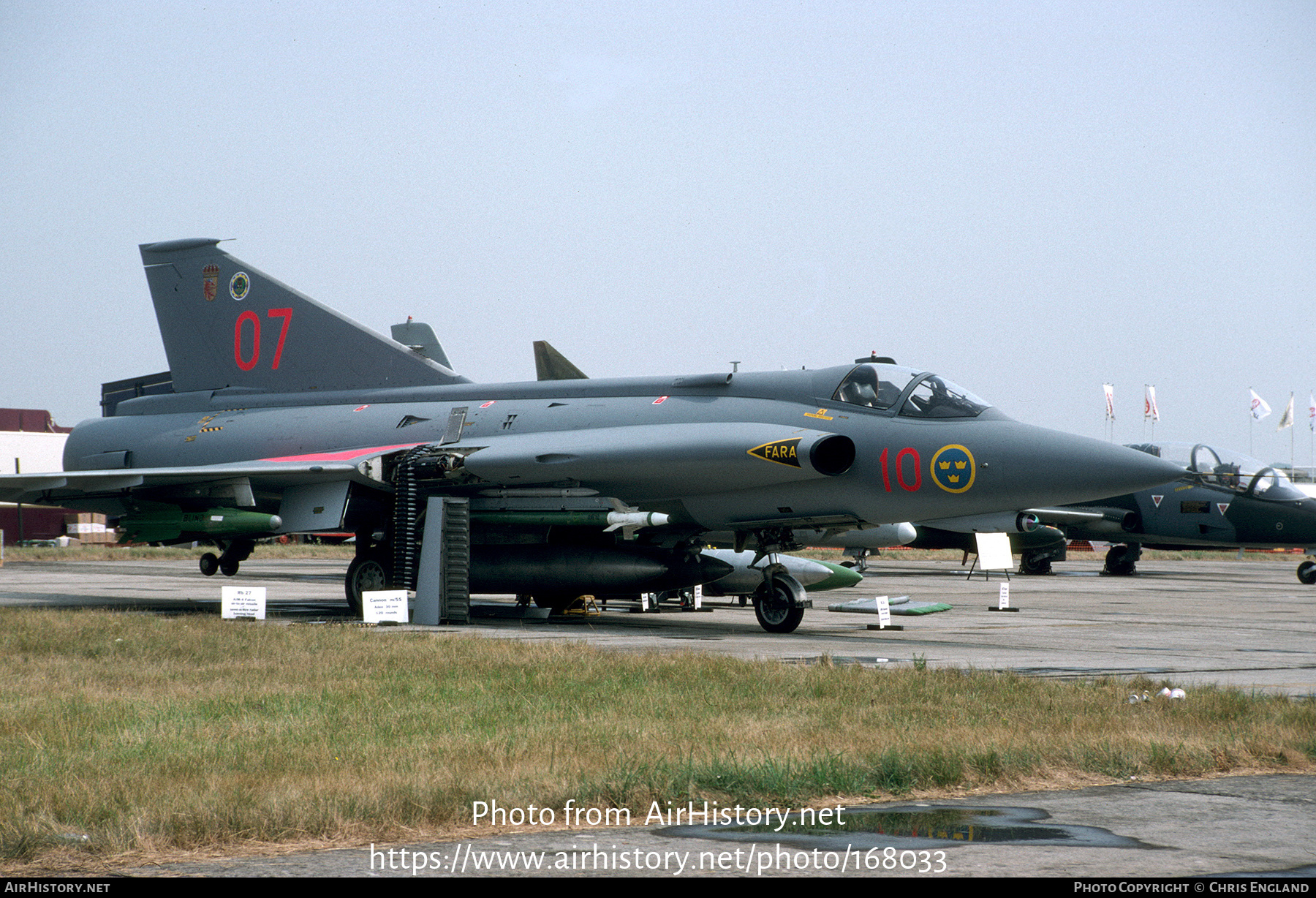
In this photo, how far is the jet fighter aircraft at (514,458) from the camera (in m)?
13.6

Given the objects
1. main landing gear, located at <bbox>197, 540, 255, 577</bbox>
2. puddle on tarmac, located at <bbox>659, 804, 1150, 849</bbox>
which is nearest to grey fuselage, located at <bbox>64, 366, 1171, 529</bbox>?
puddle on tarmac, located at <bbox>659, 804, 1150, 849</bbox>

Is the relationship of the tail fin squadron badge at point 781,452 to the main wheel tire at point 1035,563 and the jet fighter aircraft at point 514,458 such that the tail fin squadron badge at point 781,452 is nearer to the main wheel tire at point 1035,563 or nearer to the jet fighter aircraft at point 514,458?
the jet fighter aircraft at point 514,458

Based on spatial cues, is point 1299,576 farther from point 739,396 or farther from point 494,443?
point 494,443

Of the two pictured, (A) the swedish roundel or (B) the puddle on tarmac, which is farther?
(A) the swedish roundel

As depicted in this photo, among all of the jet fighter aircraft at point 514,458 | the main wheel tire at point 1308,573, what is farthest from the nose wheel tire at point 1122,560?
the jet fighter aircraft at point 514,458

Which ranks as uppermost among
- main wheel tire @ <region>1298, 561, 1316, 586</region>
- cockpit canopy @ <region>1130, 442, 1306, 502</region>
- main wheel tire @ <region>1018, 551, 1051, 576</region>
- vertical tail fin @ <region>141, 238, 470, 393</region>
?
vertical tail fin @ <region>141, 238, 470, 393</region>

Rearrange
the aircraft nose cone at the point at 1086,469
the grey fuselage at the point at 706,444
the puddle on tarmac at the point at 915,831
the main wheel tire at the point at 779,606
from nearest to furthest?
the puddle on tarmac at the point at 915,831 < the aircraft nose cone at the point at 1086,469 < the grey fuselage at the point at 706,444 < the main wheel tire at the point at 779,606

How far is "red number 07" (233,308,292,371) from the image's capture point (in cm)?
1895

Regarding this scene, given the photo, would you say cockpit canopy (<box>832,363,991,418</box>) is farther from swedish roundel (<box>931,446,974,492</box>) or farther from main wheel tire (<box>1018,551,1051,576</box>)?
main wheel tire (<box>1018,551,1051,576</box>)

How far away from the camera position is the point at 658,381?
15.9 meters

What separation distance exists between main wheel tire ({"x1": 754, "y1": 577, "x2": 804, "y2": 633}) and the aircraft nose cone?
9.89 ft

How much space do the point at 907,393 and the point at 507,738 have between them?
340 inches

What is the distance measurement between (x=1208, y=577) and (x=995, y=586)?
10488 millimetres

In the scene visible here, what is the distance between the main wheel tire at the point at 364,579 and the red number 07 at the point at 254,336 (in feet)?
13.6
